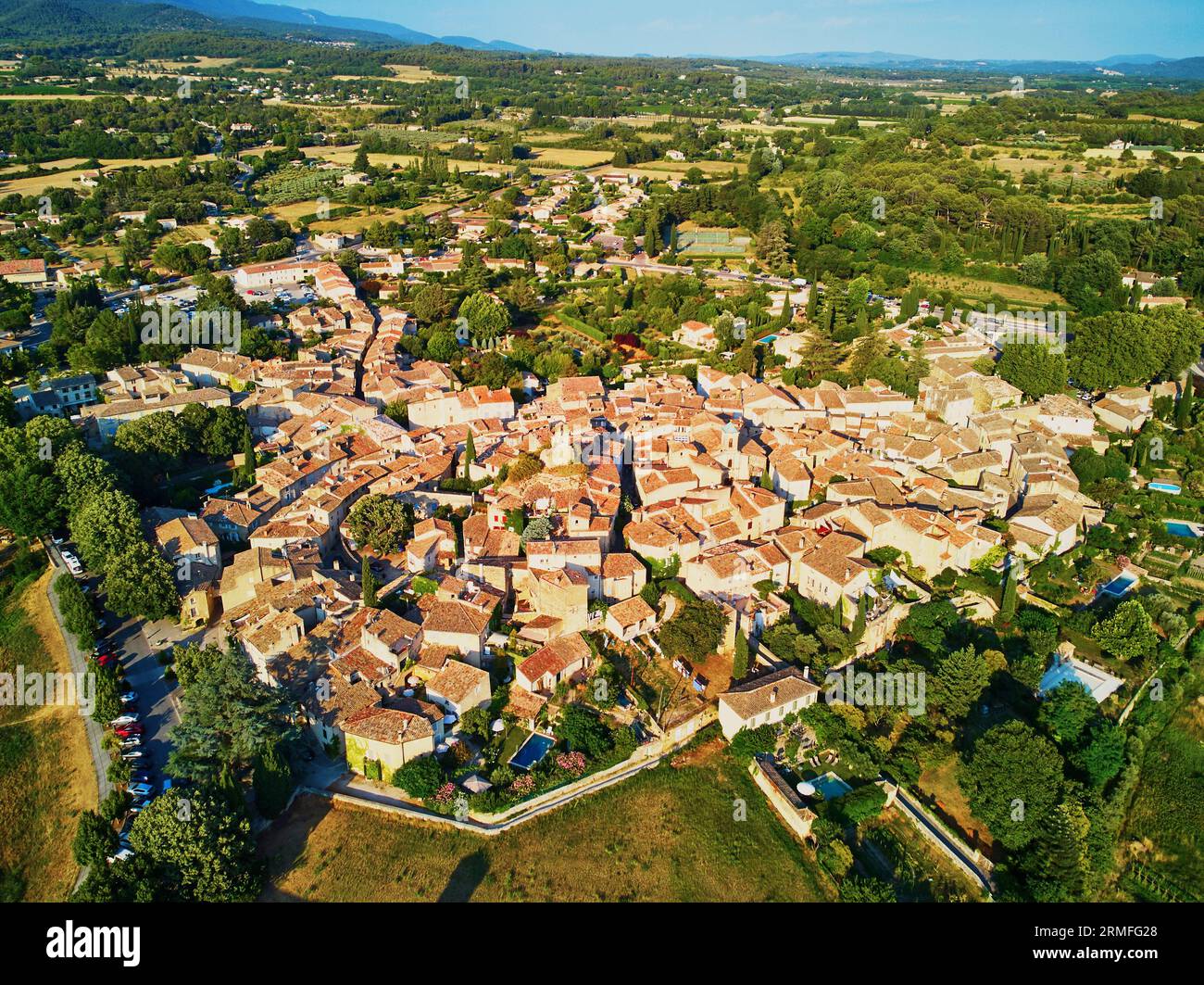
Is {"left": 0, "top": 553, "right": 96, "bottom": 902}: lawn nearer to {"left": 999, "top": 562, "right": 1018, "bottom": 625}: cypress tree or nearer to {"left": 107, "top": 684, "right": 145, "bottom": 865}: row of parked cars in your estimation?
{"left": 107, "top": 684, "right": 145, "bottom": 865}: row of parked cars

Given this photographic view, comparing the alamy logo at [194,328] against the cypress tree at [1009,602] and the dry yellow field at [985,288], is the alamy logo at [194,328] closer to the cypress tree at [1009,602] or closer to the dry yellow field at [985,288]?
the cypress tree at [1009,602]

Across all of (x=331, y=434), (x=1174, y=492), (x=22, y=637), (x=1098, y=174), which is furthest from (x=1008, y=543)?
(x=1098, y=174)

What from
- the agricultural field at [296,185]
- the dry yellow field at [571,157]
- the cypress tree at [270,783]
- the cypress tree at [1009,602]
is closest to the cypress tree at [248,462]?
the cypress tree at [270,783]

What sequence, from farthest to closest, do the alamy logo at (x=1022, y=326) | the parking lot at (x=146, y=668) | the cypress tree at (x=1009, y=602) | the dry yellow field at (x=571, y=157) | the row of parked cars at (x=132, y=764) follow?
the dry yellow field at (x=571, y=157)
the alamy logo at (x=1022, y=326)
the cypress tree at (x=1009, y=602)
the parking lot at (x=146, y=668)
the row of parked cars at (x=132, y=764)

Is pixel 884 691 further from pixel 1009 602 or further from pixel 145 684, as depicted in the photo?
pixel 145 684

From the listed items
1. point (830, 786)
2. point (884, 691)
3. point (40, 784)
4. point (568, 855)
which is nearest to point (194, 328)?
point (40, 784)

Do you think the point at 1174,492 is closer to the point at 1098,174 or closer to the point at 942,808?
the point at 942,808
